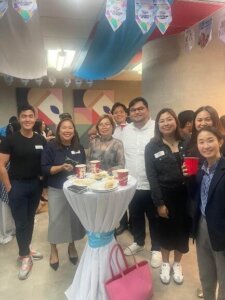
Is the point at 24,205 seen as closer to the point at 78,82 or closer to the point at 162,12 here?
the point at 162,12

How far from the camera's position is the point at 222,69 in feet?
12.7

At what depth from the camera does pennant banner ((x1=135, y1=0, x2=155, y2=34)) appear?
2.54 metres

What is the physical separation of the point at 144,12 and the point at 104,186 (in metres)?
1.79

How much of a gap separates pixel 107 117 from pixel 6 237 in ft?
6.06

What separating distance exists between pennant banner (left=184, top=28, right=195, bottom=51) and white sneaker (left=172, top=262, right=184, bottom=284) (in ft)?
8.96

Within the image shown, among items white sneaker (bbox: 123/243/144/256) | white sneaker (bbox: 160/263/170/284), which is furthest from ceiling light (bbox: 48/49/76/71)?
white sneaker (bbox: 160/263/170/284)

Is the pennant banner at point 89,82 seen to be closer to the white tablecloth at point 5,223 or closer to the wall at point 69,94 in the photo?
the wall at point 69,94

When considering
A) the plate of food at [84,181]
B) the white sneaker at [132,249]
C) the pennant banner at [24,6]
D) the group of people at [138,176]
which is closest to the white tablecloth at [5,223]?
the group of people at [138,176]

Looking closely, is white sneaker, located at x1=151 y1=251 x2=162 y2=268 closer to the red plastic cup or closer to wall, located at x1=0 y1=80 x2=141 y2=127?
the red plastic cup

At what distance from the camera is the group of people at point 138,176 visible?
67.9 inches

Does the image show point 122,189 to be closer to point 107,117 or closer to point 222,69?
point 107,117

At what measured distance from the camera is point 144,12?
2562 millimetres

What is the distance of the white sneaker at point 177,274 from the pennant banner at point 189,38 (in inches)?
107

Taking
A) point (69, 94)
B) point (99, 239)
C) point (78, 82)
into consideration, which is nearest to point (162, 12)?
point (99, 239)
